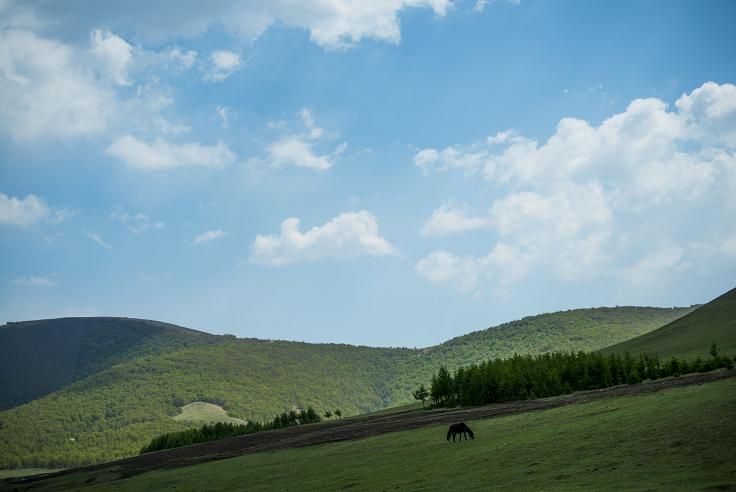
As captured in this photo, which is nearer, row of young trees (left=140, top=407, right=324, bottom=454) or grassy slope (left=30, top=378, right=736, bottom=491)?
grassy slope (left=30, top=378, right=736, bottom=491)

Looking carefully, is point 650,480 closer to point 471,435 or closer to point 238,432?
point 471,435

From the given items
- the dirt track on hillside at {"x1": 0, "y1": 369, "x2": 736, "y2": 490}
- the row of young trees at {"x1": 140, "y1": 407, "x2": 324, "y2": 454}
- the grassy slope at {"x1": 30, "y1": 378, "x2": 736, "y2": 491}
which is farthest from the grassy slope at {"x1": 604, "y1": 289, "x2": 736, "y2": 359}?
the row of young trees at {"x1": 140, "y1": 407, "x2": 324, "y2": 454}

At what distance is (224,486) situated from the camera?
54.3m

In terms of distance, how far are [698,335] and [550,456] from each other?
126 m

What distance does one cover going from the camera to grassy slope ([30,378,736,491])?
28.0m

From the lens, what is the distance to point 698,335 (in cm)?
14325

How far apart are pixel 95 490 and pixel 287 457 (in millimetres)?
22687

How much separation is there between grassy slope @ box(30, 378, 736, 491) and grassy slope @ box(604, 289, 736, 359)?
64.6 meters

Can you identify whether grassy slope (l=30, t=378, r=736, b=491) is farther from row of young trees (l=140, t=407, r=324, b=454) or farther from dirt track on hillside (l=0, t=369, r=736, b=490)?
row of young trees (l=140, t=407, r=324, b=454)

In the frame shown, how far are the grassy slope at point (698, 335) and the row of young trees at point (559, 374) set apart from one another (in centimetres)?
1772

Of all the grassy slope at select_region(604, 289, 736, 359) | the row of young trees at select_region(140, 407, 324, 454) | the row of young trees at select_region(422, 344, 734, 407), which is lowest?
the row of young trees at select_region(140, 407, 324, 454)

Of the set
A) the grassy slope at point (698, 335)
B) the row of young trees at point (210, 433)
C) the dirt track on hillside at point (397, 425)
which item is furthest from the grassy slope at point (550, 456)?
the row of young trees at point (210, 433)

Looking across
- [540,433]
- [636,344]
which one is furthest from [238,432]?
[540,433]

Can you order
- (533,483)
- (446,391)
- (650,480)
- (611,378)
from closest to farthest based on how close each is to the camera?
(650,480), (533,483), (611,378), (446,391)
